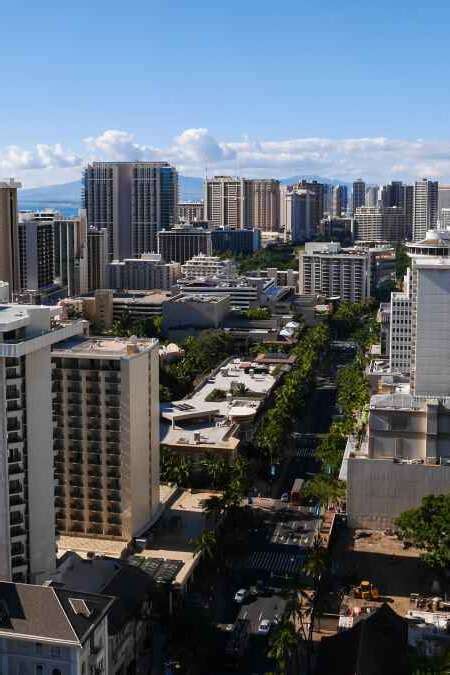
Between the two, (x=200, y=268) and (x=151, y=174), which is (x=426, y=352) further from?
(x=151, y=174)

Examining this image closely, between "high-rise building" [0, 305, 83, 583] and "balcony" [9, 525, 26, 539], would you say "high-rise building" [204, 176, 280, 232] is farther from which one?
"balcony" [9, 525, 26, 539]

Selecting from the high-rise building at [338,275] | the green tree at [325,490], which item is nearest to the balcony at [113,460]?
the green tree at [325,490]

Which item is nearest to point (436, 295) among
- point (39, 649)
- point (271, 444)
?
point (271, 444)

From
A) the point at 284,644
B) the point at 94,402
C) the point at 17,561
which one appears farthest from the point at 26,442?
the point at 284,644

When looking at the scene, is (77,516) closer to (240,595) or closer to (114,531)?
(114,531)

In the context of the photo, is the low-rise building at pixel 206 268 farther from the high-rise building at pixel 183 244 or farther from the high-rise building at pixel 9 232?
the high-rise building at pixel 9 232

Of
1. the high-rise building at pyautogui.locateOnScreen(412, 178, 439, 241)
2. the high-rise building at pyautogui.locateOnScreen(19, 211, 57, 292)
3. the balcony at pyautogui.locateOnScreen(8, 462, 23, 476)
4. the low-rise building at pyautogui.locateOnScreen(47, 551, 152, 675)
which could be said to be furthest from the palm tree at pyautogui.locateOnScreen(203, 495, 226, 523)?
the high-rise building at pyautogui.locateOnScreen(412, 178, 439, 241)
